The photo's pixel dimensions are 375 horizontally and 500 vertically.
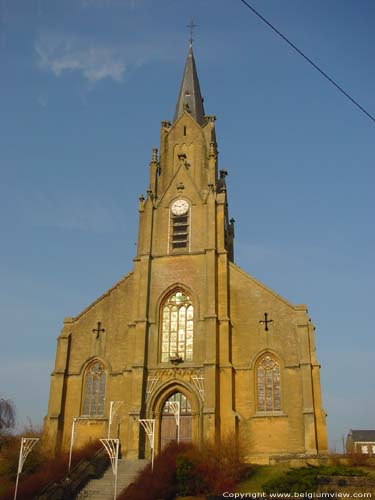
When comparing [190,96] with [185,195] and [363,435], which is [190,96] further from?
[363,435]

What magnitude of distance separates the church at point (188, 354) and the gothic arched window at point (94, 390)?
0.21ft

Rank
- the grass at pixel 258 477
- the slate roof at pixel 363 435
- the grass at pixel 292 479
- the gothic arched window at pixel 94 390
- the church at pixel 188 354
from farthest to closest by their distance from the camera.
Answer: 1. the slate roof at pixel 363 435
2. the gothic arched window at pixel 94 390
3. the church at pixel 188 354
4. the grass at pixel 258 477
5. the grass at pixel 292 479

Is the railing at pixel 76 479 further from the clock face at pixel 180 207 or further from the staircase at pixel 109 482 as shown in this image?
the clock face at pixel 180 207

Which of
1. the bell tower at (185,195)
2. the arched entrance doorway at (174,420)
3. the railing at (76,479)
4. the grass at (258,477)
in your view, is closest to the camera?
the grass at (258,477)

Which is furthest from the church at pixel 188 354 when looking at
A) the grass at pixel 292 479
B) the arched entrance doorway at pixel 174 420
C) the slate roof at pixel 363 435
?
the slate roof at pixel 363 435

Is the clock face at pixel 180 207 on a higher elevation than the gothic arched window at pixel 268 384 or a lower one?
higher

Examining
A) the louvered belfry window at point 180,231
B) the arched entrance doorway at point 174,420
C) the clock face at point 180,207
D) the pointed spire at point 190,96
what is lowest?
the arched entrance doorway at point 174,420

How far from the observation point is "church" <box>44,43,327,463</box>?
3147 cm

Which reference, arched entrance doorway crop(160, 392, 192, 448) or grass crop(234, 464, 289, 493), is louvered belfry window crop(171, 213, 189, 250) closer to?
arched entrance doorway crop(160, 392, 192, 448)

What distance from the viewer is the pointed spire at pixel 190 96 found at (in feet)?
148

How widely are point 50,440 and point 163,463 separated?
10.2m

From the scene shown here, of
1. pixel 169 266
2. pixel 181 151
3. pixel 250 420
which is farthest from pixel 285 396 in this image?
pixel 181 151

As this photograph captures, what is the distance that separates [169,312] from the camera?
35.5 meters

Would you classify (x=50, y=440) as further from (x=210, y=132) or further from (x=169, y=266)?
(x=210, y=132)
